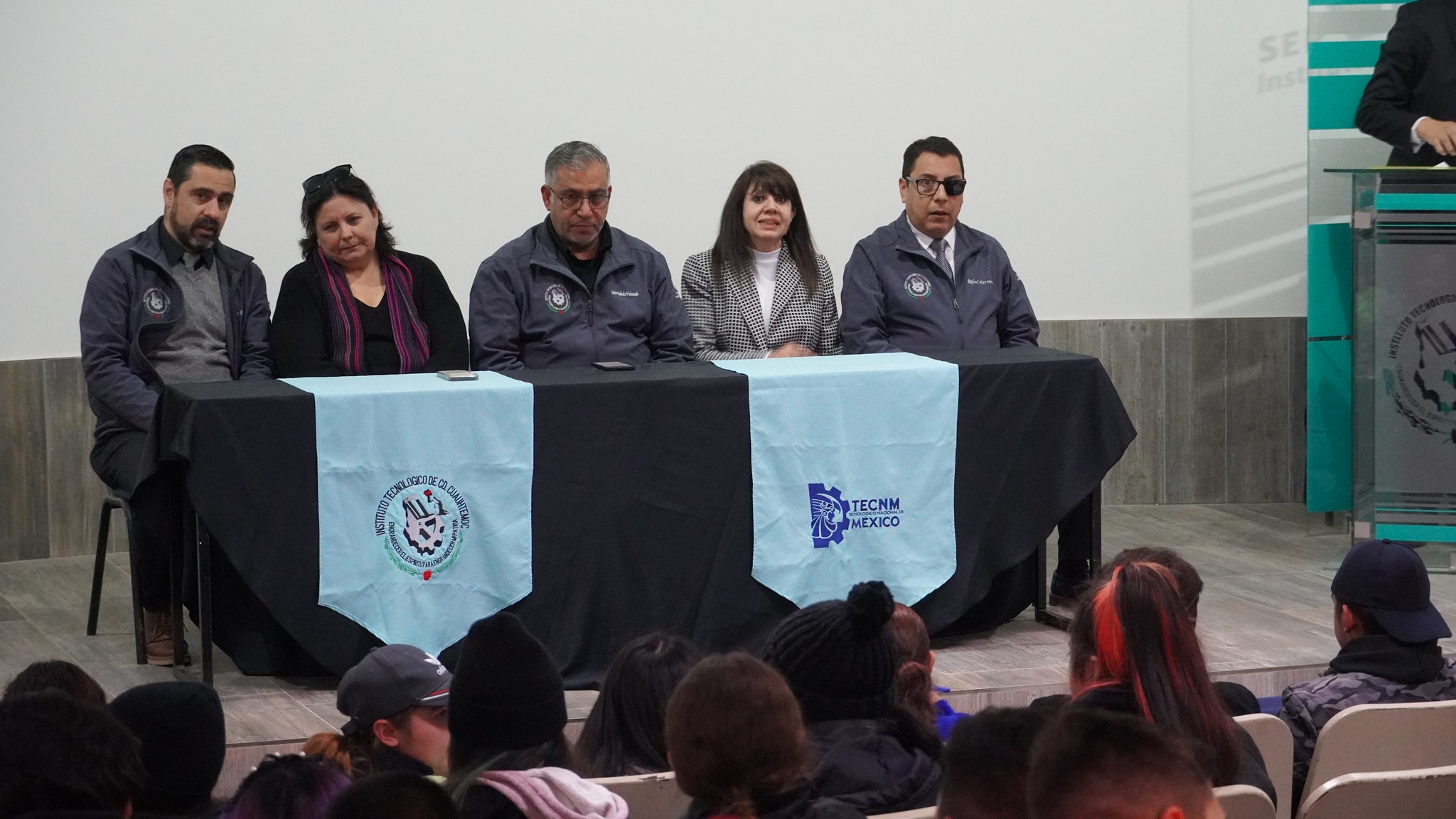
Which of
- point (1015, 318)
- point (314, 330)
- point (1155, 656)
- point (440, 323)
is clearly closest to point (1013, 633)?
point (1015, 318)

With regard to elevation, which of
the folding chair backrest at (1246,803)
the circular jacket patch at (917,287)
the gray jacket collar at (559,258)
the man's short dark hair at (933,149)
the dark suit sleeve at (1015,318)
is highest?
the man's short dark hair at (933,149)

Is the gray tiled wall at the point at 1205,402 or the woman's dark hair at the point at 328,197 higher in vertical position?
the woman's dark hair at the point at 328,197

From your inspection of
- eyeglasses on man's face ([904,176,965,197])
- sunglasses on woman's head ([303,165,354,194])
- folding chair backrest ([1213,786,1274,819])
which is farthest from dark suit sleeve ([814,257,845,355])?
folding chair backrest ([1213,786,1274,819])

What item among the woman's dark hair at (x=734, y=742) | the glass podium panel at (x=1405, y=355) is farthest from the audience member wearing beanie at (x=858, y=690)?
the glass podium panel at (x=1405, y=355)

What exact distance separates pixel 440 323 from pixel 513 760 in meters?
2.54

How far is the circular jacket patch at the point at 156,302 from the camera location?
14.2 ft

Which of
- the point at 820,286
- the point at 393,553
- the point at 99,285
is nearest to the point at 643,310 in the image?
the point at 820,286

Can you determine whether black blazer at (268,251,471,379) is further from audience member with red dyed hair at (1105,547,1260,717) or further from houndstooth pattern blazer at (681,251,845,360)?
audience member with red dyed hair at (1105,547,1260,717)

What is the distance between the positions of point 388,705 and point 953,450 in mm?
2045

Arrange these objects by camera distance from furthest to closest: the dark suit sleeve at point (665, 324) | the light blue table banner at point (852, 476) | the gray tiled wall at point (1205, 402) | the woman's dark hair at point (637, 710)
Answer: the gray tiled wall at point (1205, 402) → the dark suit sleeve at point (665, 324) → the light blue table banner at point (852, 476) → the woman's dark hair at point (637, 710)

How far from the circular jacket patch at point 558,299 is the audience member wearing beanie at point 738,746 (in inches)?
110

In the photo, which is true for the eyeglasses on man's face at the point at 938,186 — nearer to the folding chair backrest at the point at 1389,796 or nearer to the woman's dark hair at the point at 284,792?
the folding chair backrest at the point at 1389,796

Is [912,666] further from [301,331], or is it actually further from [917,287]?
[917,287]

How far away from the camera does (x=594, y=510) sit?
3.95m
